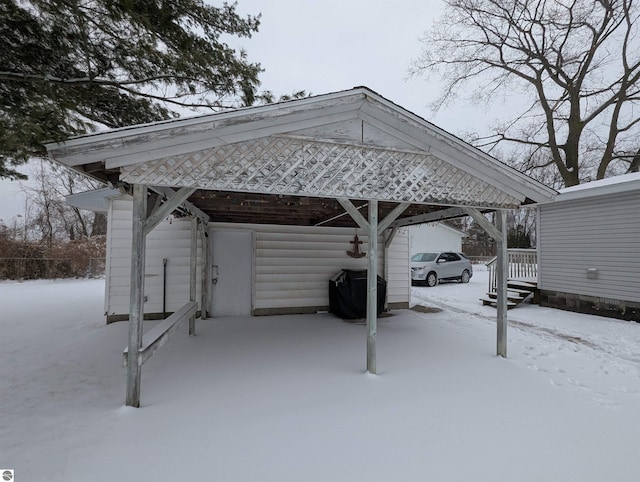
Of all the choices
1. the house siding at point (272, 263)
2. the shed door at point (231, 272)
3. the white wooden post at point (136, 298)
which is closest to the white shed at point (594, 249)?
the house siding at point (272, 263)

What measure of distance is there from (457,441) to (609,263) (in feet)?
24.2

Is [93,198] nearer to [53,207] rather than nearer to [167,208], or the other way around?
[167,208]

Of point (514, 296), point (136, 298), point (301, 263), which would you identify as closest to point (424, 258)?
point (514, 296)

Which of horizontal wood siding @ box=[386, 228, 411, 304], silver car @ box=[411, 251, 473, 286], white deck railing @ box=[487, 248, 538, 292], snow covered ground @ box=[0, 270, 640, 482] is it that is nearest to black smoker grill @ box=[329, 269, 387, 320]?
horizontal wood siding @ box=[386, 228, 411, 304]

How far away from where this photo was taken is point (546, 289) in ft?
29.0

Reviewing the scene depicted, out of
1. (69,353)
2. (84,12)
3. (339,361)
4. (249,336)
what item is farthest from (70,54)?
(339,361)

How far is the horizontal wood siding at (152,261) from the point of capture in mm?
6332

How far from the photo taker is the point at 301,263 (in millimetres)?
7719

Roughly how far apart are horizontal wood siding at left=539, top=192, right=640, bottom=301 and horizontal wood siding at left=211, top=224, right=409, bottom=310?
13.4 feet

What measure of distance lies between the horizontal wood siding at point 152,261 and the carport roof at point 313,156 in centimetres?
266

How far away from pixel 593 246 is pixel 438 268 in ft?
21.5

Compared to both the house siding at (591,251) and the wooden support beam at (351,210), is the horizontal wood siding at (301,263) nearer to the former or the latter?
the wooden support beam at (351,210)

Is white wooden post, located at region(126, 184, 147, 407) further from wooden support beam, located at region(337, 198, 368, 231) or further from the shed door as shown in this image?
the shed door

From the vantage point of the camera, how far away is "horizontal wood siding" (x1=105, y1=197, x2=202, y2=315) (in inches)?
249
